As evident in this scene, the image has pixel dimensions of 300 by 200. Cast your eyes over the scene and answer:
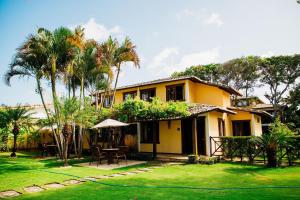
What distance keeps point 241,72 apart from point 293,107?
8687 mm

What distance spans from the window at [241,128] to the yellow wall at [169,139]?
565 cm

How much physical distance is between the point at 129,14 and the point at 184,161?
29.9 ft

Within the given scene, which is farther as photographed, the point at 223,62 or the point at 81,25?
the point at 223,62

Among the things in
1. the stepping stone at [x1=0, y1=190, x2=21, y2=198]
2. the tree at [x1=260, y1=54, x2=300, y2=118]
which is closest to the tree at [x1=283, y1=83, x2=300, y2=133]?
the tree at [x1=260, y1=54, x2=300, y2=118]

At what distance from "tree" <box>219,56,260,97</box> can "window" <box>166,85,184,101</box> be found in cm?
1793

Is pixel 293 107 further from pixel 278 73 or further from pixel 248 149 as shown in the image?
pixel 248 149

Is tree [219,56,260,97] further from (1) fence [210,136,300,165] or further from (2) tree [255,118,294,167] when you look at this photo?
(2) tree [255,118,294,167]

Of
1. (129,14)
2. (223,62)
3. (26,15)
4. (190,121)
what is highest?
(223,62)

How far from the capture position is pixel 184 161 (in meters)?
14.4

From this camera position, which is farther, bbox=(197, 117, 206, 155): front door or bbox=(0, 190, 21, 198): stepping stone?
bbox=(197, 117, 206, 155): front door

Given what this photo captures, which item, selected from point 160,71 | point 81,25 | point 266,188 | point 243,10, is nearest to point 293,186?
point 266,188

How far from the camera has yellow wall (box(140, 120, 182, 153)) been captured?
17672 mm

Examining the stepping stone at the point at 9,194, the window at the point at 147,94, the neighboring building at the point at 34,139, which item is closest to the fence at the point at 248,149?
the window at the point at 147,94

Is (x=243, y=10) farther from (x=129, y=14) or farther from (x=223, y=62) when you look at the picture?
(x=223, y=62)
